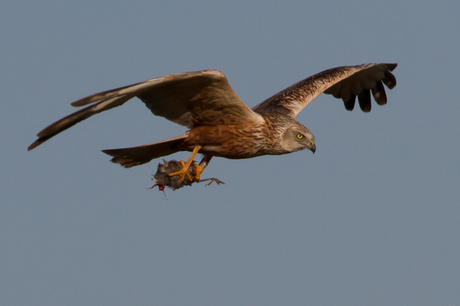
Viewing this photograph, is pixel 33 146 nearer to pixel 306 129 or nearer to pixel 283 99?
pixel 306 129

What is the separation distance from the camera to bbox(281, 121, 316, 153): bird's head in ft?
32.4

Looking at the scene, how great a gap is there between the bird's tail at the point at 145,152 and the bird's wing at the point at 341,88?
148cm

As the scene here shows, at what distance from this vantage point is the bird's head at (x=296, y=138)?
988 cm

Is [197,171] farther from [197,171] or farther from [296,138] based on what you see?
[296,138]

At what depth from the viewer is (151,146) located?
9.70 meters

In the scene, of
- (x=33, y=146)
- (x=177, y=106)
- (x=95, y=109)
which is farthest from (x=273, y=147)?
(x=33, y=146)

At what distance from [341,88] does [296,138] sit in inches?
155

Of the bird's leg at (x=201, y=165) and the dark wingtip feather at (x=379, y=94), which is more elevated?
the dark wingtip feather at (x=379, y=94)

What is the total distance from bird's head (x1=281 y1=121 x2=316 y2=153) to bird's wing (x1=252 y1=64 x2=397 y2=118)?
19.0 inches

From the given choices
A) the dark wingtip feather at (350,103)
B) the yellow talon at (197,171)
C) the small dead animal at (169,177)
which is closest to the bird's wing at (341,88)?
the dark wingtip feather at (350,103)

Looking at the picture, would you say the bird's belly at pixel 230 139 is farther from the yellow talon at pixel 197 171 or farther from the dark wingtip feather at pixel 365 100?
the dark wingtip feather at pixel 365 100

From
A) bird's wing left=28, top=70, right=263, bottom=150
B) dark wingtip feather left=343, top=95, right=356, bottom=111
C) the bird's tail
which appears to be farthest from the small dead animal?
dark wingtip feather left=343, top=95, right=356, bottom=111

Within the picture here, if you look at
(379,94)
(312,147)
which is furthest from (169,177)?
(379,94)

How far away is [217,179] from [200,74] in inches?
82.9
